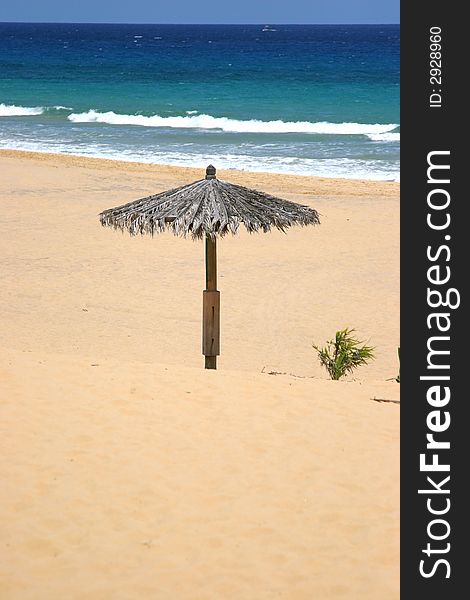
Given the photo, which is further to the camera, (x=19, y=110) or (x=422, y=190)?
(x=19, y=110)

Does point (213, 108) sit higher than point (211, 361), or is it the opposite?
point (213, 108)

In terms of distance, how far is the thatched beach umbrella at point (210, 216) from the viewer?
884 cm

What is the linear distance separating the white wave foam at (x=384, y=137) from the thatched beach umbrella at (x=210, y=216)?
924 inches

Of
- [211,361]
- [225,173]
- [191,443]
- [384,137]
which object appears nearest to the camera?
[191,443]

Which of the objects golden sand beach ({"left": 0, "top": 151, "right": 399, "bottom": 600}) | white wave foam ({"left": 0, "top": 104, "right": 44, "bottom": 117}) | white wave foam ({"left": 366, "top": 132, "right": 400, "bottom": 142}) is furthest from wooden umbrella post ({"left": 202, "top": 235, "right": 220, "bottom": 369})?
white wave foam ({"left": 0, "top": 104, "right": 44, "bottom": 117})

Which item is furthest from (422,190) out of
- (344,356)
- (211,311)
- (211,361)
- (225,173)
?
(225,173)

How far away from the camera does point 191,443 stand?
733cm

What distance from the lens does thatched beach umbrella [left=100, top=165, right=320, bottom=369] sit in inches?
348

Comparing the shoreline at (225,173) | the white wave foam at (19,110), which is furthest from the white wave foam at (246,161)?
the white wave foam at (19,110)

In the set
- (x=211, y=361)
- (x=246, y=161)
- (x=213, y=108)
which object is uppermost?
(x=213, y=108)

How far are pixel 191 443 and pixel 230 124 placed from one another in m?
31.6

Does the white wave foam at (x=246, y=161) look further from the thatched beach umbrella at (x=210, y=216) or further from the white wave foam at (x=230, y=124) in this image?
the thatched beach umbrella at (x=210, y=216)

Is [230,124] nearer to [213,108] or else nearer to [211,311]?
[213,108]

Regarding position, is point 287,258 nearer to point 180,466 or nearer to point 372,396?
point 372,396
